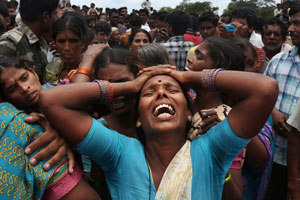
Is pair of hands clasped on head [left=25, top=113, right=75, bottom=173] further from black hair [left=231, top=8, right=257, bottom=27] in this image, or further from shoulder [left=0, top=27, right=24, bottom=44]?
black hair [left=231, top=8, right=257, bottom=27]

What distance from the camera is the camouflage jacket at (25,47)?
8.48 ft

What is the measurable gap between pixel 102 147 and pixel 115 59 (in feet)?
2.80

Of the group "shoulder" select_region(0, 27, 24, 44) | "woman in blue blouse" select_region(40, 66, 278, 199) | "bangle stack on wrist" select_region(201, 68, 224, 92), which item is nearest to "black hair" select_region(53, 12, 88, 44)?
"shoulder" select_region(0, 27, 24, 44)

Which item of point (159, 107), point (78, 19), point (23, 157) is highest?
point (78, 19)

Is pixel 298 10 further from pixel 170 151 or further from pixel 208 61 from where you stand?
pixel 170 151

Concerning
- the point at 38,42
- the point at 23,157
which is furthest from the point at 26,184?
the point at 38,42

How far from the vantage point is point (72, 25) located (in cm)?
300

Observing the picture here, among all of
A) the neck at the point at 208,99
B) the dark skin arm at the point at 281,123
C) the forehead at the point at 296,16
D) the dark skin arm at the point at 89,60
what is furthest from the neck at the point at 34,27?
the forehead at the point at 296,16

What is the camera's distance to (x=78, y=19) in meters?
3.07

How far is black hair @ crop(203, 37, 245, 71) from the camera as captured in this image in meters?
2.28

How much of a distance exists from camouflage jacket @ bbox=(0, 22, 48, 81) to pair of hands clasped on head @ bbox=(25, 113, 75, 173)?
1.03 metres

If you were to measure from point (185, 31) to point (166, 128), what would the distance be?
162 inches

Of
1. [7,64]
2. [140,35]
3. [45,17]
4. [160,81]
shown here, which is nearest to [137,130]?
[160,81]

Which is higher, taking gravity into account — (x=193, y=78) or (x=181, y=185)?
(x=193, y=78)
